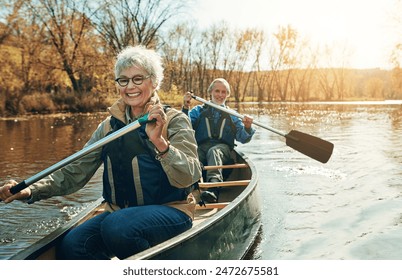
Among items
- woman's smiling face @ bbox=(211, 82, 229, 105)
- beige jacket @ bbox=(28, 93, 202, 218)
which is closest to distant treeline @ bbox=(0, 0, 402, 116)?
woman's smiling face @ bbox=(211, 82, 229, 105)

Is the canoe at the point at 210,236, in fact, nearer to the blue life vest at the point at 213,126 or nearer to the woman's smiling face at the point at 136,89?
the woman's smiling face at the point at 136,89

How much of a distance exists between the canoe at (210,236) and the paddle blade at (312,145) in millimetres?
417

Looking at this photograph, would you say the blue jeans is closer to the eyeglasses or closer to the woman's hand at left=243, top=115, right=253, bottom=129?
the eyeglasses

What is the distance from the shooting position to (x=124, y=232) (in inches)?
68.3

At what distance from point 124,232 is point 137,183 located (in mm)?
226

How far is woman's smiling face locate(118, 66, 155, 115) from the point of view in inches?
74.3

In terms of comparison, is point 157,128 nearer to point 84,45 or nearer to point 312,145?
point 312,145

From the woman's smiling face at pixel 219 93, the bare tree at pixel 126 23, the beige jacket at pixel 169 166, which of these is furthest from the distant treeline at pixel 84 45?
the beige jacket at pixel 169 166

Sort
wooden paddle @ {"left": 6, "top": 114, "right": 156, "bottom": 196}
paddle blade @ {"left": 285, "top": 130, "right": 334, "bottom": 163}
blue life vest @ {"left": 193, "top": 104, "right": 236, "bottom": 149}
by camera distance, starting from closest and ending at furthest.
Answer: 1. wooden paddle @ {"left": 6, "top": 114, "right": 156, "bottom": 196}
2. paddle blade @ {"left": 285, "top": 130, "right": 334, "bottom": 163}
3. blue life vest @ {"left": 193, "top": 104, "right": 236, "bottom": 149}

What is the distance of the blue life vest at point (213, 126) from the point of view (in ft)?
14.3

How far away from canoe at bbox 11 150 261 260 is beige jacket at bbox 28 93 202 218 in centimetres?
15

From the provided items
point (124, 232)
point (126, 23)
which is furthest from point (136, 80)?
point (126, 23)

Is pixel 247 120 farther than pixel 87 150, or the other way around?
pixel 247 120
